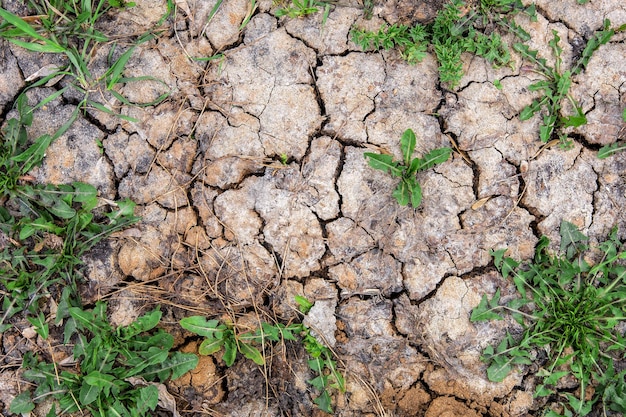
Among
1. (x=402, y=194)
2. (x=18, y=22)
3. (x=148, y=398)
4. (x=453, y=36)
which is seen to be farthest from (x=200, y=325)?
(x=453, y=36)

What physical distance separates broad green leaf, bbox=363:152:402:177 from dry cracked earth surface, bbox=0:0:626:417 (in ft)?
0.36

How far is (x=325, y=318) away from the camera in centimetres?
283

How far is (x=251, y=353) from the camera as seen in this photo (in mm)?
2797

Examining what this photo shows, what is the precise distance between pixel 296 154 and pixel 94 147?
1.09 m

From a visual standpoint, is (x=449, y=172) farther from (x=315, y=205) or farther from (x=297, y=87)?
(x=297, y=87)

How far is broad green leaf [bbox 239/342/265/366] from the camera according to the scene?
2789 millimetres

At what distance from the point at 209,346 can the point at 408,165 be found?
1.37m

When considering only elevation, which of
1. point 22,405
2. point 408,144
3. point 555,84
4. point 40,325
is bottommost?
point 22,405

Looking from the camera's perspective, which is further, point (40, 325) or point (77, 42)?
point (77, 42)

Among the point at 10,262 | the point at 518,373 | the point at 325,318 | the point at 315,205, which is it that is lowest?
the point at 518,373

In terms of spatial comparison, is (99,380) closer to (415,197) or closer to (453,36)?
(415,197)

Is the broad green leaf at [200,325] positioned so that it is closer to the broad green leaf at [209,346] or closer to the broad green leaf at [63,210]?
the broad green leaf at [209,346]

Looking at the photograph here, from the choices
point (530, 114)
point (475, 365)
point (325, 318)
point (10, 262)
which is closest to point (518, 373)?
point (475, 365)

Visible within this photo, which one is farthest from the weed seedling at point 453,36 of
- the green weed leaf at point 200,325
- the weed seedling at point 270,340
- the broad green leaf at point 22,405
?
the broad green leaf at point 22,405
